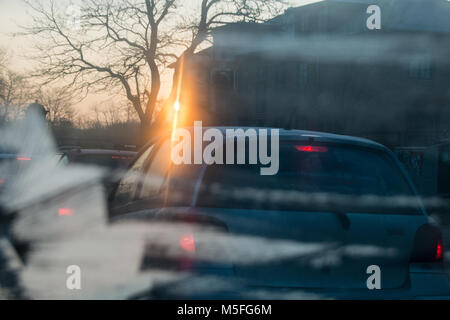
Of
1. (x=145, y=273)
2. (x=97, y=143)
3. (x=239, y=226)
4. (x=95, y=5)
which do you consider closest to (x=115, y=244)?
(x=145, y=273)

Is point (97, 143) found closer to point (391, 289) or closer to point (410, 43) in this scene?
point (410, 43)

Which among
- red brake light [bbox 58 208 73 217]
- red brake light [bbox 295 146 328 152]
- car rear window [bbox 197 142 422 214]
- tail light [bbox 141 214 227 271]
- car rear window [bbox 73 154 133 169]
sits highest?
red brake light [bbox 295 146 328 152]

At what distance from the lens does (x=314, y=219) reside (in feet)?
10.9

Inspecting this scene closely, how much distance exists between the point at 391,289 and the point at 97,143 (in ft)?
178

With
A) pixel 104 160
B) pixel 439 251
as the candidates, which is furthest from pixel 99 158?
pixel 439 251

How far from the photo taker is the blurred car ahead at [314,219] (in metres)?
3.33

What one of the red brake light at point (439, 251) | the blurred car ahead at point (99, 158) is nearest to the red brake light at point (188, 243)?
the red brake light at point (439, 251)

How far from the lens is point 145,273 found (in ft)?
11.7

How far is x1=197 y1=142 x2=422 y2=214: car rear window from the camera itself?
3.40m

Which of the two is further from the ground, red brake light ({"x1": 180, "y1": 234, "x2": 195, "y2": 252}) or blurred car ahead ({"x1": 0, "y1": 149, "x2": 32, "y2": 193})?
red brake light ({"x1": 180, "y1": 234, "x2": 195, "y2": 252})

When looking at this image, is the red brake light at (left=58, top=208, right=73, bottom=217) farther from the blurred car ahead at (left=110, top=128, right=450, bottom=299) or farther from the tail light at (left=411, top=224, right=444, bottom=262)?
the tail light at (left=411, top=224, right=444, bottom=262)

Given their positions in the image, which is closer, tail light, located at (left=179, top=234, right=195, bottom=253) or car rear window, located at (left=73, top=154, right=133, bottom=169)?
tail light, located at (left=179, top=234, right=195, bottom=253)

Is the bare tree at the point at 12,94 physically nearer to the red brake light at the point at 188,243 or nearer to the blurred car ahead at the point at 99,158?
the blurred car ahead at the point at 99,158

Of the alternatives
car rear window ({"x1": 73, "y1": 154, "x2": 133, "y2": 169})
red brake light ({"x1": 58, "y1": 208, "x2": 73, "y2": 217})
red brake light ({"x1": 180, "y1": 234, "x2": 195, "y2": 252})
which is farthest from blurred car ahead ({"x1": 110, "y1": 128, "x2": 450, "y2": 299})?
car rear window ({"x1": 73, "y1": 154, "x2": 133, "y2": 169})
